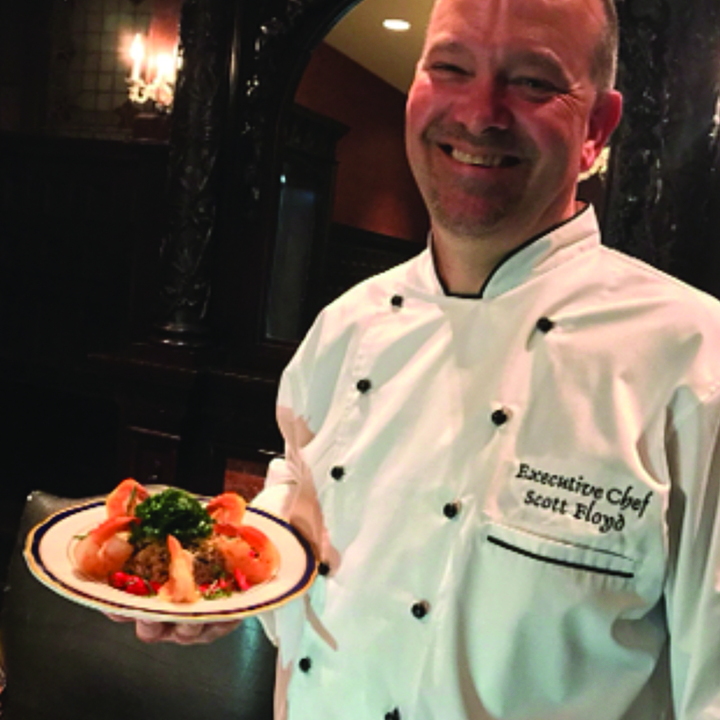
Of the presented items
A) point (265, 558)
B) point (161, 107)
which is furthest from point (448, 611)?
point (161, 107)

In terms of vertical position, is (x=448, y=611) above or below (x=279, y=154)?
below

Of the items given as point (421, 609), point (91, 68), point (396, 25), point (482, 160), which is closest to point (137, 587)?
point (421, 609)

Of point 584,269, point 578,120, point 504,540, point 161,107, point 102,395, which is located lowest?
point 102,395

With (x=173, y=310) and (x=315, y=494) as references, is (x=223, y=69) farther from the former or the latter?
(x=315, y=494)

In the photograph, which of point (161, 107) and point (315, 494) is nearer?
point (315, 494)

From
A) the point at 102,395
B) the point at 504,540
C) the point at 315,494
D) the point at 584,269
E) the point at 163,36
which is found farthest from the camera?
the point at 102,395

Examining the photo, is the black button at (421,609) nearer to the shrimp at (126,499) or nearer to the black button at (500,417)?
the black button at (500,417)

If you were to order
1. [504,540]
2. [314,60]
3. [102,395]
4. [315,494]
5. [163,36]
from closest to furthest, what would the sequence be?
1. [504,540]
2. [315,494]
3. [314,60]
4. [163,36]
5. [102,395]

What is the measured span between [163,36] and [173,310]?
147 centimetres

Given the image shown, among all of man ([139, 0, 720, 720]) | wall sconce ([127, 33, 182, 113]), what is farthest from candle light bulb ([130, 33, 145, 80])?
man ([139, 0, 720, 720])

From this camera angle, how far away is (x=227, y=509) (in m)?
1.40

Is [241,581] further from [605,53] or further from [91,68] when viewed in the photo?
[91,68]

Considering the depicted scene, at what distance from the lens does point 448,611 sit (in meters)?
1.12

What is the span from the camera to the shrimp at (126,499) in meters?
1.37
